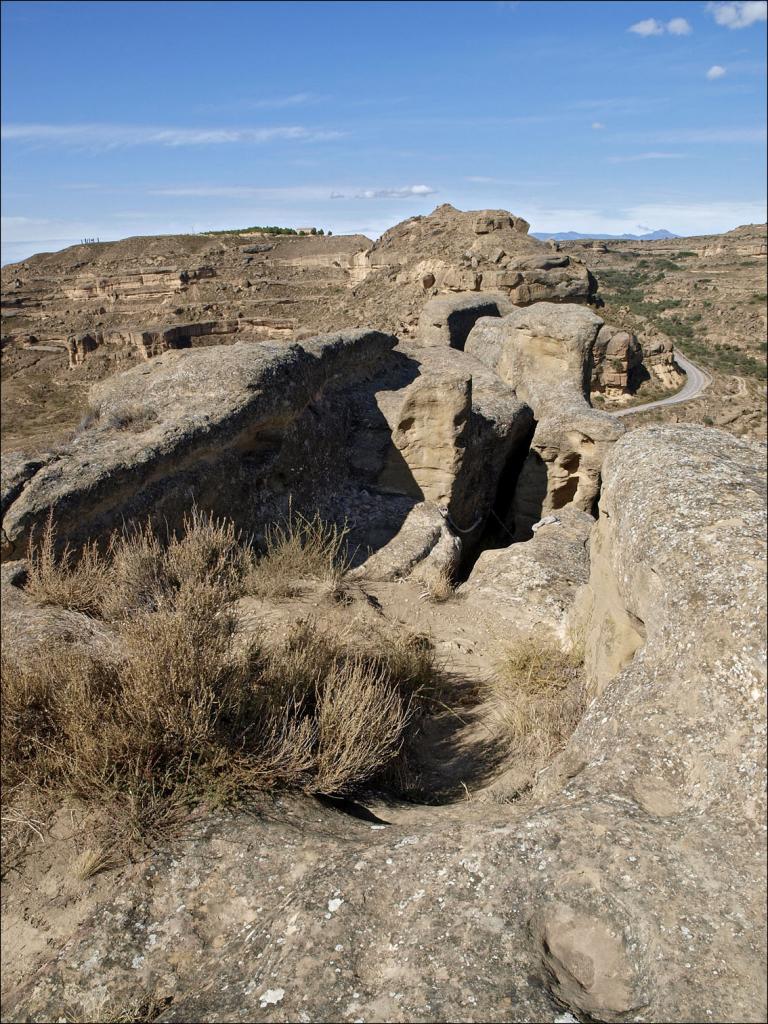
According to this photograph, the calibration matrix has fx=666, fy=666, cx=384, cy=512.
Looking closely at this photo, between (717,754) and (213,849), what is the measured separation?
177 centimetres

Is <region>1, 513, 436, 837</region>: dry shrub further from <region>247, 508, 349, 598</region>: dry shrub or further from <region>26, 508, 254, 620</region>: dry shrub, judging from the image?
<region>247, 508, 349, 598</region>: dry shrub

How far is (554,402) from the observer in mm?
9117

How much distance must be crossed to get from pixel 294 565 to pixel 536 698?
2.43m

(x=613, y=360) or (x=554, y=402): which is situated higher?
(x=613, y=360)

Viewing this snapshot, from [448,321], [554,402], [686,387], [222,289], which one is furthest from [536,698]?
[222,289]

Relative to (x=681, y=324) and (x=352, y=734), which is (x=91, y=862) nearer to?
(x=352, y=734)

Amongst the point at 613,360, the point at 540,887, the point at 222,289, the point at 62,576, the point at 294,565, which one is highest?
the point at 222,289

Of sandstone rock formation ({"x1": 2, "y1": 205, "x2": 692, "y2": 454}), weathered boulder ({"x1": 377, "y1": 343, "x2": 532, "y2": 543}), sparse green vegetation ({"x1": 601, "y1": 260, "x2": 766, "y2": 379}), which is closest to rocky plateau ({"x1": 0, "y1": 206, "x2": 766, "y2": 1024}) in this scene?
weathered boulder ({"x1": 377, "y1": 343, "x2": 532, "y2": 543})

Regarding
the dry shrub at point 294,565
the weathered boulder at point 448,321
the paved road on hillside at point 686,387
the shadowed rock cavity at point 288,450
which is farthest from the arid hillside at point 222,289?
the dry shrub at point 294,565

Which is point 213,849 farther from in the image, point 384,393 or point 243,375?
point 384,393

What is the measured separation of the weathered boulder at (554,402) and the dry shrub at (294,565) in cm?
349

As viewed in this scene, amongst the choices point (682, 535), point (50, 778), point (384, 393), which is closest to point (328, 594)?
point (50, 778)

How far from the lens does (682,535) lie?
265 cm

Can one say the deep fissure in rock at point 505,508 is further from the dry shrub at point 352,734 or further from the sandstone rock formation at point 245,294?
the dry shrub at point 352,734
